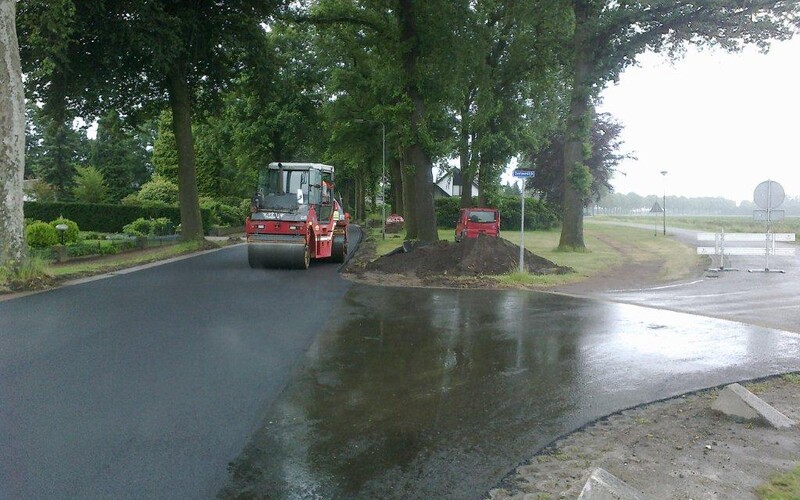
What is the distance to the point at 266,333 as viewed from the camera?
9.53 meters

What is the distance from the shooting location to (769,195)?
1983 centimetres

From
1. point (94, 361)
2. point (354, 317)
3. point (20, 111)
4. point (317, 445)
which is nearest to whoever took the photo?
point (317, 445)

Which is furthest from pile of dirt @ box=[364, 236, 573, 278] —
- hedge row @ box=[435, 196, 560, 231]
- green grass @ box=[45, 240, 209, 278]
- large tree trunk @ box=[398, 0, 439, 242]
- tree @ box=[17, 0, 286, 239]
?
hedge row @ box=[435, 196, 560, 231]

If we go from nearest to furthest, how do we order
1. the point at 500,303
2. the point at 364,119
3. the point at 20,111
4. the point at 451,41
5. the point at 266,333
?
the point at 266,333 < the point at 500,303 < the point at 20,111 < the point at 451,41 < the point at 364,119

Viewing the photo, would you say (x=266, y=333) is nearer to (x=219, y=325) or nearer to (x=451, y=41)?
(x=219, y=325)

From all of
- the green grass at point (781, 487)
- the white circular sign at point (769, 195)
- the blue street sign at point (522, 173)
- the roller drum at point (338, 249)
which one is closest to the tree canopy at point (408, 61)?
the roller drum at point (338, 249)

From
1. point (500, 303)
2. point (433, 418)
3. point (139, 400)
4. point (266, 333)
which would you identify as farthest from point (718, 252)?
point (139, 400)

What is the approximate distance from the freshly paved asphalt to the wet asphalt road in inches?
1.0

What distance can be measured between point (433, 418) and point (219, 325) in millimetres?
5396

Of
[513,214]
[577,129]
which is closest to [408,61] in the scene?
[577,129]

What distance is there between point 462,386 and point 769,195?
17362 mm

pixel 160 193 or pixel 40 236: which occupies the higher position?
pixel 160 193

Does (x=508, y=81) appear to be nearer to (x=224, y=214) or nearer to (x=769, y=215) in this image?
(x=769, y=215)

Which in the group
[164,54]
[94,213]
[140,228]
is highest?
[164,54]
